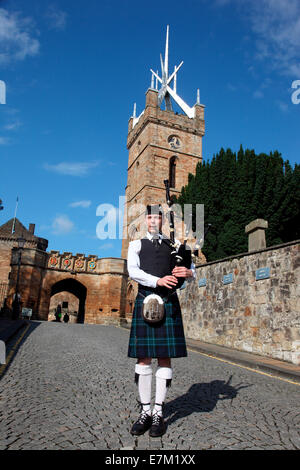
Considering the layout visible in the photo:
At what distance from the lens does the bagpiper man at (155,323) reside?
10.3 ft

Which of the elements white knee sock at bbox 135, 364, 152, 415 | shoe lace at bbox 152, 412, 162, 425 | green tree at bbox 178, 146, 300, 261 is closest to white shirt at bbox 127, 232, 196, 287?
white knee sock at bbox 135, 364, 152, 415

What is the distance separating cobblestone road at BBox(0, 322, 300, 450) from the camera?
276cm

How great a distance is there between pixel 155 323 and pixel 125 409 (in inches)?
42.4

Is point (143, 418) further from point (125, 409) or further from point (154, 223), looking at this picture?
point (154, 223)

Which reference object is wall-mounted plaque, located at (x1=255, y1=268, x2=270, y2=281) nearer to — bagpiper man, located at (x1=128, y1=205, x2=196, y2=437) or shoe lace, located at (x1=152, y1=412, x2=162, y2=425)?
bagpiper man, located at (x1=128, y1=205, x2=196, y2=437)

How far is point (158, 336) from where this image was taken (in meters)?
3.20

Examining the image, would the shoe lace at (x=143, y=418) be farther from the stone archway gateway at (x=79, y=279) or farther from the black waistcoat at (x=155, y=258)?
Answer: the stone archway gateway at (x=79, y=279)

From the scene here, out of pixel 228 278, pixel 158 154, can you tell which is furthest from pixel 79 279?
pixel 228 278

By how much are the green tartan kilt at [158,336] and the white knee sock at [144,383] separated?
141mm

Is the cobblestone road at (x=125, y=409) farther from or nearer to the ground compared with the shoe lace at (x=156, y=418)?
nearer to the ground

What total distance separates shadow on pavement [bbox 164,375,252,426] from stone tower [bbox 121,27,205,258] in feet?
92.3

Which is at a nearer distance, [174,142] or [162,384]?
[162,384]

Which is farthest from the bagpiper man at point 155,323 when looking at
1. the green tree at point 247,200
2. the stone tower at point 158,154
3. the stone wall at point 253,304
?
the stone tower at point 158,154

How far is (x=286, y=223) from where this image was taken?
20812mm
